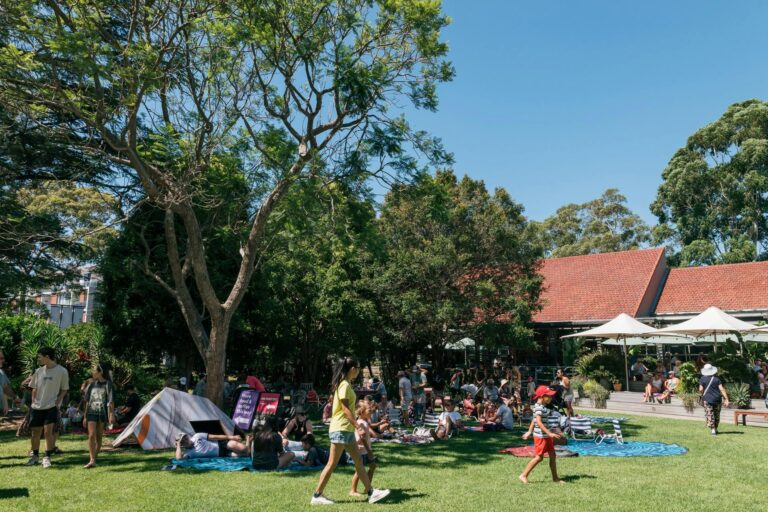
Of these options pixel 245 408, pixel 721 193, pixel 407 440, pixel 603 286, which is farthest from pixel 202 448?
pixel 721 193

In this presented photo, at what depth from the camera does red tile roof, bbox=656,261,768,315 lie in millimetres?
25266

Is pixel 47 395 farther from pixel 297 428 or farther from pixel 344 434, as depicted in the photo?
pixel 344 434

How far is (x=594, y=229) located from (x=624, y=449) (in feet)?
142

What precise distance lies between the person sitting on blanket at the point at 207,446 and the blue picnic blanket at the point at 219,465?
147 millimetres

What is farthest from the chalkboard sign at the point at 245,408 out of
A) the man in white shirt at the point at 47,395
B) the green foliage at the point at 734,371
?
the green foliage at the point at 734,371

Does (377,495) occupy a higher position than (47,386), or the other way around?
(47,386)

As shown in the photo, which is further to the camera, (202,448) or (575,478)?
(202,448)

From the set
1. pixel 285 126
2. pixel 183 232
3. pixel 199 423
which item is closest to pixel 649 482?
pixel 199 423

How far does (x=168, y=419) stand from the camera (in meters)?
11.2

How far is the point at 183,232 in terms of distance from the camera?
58.2ft

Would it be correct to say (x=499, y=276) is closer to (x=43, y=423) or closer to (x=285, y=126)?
(x=285, y=126)

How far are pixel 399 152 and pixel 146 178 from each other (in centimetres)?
535

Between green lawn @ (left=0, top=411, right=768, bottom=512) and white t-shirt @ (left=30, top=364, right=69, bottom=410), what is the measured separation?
0.98 meters

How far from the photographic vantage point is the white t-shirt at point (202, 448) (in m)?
9.82
